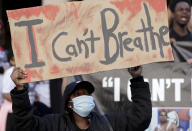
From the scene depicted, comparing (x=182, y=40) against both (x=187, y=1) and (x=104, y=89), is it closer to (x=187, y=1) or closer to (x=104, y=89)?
(x=187, y=1)

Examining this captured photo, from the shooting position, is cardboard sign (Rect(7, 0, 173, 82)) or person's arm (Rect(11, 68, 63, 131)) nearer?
person's arm (Rect(11, 68, 63, 131))

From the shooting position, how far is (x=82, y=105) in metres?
3.96

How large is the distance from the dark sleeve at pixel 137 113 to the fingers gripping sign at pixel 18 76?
0.70 metres

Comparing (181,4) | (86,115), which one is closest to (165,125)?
(181,4)

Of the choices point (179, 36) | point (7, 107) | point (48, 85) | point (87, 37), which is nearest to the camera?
point (87, 37)

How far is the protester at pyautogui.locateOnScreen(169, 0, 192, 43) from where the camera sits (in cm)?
629

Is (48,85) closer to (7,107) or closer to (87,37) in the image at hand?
(7,107)

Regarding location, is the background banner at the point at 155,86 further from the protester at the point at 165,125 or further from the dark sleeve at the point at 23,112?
the dark sleeve at the point at 23,112

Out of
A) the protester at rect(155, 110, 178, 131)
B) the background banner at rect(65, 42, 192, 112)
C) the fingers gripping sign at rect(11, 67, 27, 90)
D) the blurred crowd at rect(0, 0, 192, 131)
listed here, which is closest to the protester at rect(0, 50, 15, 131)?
the blurred crowd at rect(0, 0, 192, 131)

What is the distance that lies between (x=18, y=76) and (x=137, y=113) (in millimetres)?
920

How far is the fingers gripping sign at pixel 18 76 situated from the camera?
3766mm

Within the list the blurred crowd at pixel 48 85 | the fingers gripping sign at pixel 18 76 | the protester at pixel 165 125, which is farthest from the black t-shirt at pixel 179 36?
the fingers gripping sign at pixel 18 76

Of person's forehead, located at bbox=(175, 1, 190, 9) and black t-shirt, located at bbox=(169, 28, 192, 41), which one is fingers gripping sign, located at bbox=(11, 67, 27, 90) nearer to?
black t-shirt, located at bbox=(169, 28, 192, 41)

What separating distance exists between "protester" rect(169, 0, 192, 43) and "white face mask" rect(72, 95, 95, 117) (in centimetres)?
249
